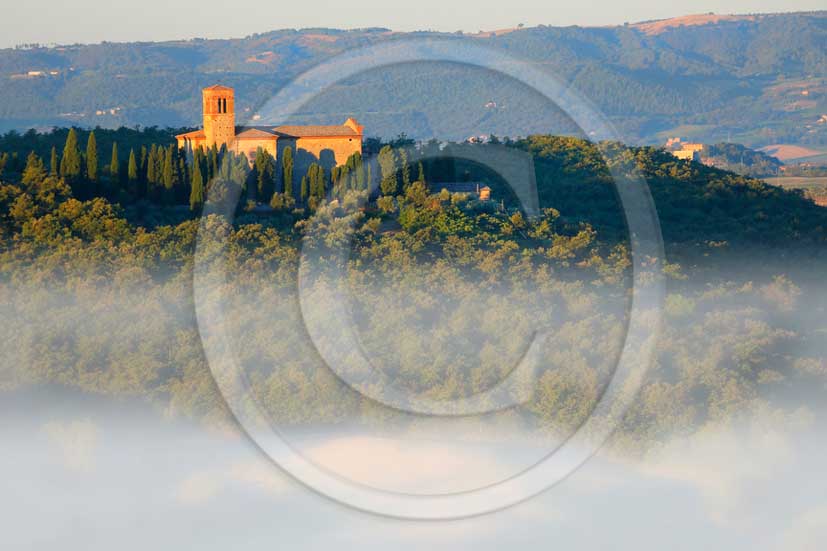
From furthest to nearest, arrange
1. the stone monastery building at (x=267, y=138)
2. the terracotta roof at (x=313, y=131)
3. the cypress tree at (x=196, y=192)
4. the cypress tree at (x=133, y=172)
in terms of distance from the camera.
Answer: the terracotta roof at (x=313, y=131)
the stone monastery building at (x=267, y=138)
the cypress tree at (x=133, y=172)
the cypress tree at (x=196, y=192)

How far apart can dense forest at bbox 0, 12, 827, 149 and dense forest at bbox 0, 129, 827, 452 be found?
56514 mm

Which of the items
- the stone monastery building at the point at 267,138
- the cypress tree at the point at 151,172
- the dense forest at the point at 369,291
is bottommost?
Answer: the dense forest at the point at 369,291

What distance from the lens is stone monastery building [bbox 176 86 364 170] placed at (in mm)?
31844

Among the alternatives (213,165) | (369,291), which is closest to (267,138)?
(213,165)

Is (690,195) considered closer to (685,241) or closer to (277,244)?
(685,241)

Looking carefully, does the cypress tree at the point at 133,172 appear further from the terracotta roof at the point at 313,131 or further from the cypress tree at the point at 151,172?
the terracotta roof at the point at 313,131

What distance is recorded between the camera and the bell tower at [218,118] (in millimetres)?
31922

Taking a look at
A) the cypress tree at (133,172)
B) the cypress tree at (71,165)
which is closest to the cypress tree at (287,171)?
the cypress tree at (133,172)

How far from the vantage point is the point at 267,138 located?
1251 inches

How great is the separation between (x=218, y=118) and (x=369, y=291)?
8.44 m

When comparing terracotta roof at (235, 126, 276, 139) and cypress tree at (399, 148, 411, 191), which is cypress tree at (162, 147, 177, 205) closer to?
terracotta roof at (235, 126, 276, 139)

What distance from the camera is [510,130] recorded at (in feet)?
326

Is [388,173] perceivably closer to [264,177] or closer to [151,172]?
[264,177]

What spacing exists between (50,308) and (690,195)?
19.0 metres
